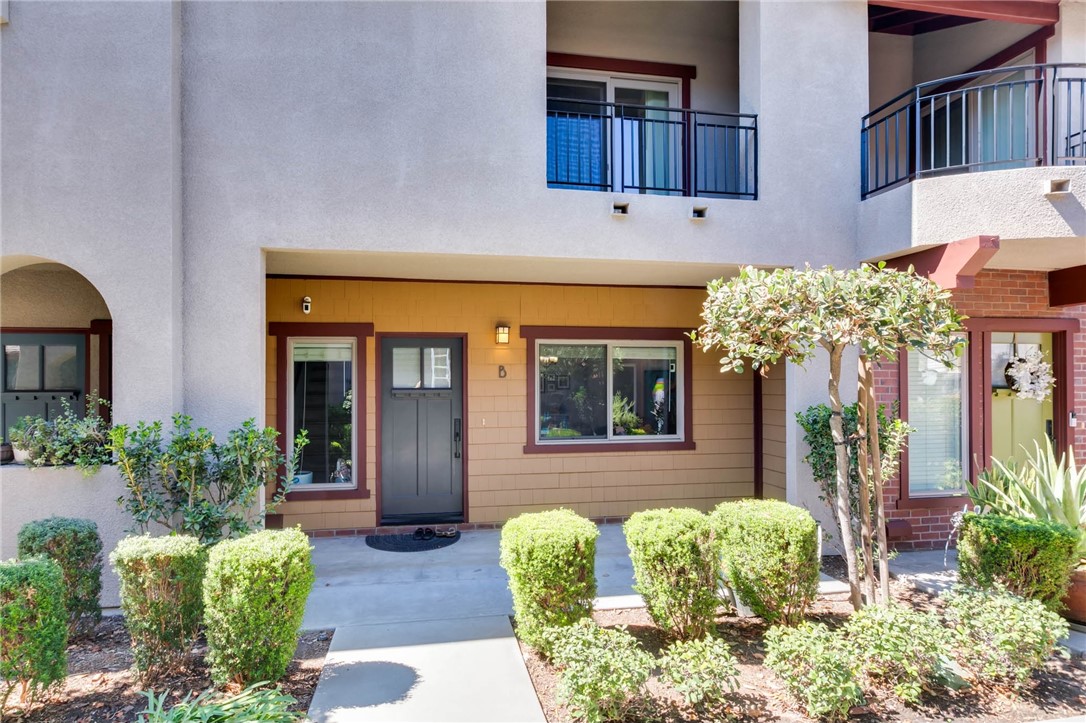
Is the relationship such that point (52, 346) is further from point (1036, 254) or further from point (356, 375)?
point (1036, 254)

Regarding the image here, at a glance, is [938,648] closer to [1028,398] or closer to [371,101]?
[1028,398]

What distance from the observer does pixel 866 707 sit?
3357mm

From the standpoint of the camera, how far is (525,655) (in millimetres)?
3926

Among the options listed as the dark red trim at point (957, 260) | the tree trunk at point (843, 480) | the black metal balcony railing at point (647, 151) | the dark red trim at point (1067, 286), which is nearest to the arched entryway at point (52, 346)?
the black metal balcony railing at point (647, 151)

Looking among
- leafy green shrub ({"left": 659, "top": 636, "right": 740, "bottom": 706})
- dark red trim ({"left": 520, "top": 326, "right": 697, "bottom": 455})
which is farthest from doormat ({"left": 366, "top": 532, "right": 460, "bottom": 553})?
leafy green shrub ({"left": 659, "top": 636, "right": 740, "bottom": 706})

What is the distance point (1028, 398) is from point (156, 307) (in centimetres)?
884

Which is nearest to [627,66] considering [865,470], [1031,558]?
[865,470]

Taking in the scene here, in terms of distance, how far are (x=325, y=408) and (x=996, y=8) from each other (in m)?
8.26

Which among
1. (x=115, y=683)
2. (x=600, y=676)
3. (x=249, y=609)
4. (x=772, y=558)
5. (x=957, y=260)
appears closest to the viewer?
(x=600, y=676)

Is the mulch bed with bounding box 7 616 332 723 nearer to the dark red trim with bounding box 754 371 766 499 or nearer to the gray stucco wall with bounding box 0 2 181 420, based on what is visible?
the gray stucco wall with bounding box 0 2 181 420

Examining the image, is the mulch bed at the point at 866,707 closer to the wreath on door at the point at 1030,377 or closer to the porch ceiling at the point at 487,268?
the porch ceiling at the point at 487,268

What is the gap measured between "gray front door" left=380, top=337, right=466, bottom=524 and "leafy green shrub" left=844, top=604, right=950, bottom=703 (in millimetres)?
4628

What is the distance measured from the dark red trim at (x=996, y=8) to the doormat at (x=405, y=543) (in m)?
7.12

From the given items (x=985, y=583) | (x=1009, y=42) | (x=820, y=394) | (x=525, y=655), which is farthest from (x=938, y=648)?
(x=1009, y=42)
